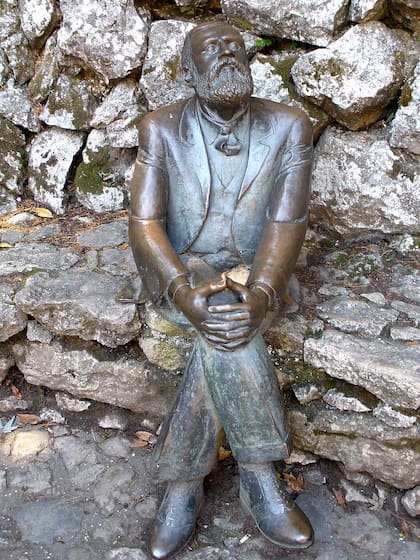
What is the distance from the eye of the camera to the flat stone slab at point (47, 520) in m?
2.87

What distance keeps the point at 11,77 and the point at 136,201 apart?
6.68ft

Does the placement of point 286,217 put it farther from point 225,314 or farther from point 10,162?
point 10,162

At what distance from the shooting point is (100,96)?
4230mm

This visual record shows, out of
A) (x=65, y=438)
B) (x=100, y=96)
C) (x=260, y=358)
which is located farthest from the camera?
(x=100, y=96)

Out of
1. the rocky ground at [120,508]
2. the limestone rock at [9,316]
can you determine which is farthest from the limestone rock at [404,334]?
the limestone rock at [9,316]

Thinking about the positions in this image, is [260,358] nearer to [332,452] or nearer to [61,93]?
[332,452]

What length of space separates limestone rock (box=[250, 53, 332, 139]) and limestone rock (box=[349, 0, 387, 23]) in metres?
0.37

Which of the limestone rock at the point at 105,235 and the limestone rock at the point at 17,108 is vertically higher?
the limestone rock at the point at 17,108

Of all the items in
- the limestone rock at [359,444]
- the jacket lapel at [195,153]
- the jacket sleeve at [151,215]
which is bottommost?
the limestone rock at [359,444]

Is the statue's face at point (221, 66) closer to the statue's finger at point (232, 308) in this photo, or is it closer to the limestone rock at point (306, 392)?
the statue's finger at point (232, 308)

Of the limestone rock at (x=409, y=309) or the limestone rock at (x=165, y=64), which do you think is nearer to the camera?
the limestone rock at (x=409, y=309)

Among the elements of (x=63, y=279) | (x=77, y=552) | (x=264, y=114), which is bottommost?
(x=77, y=552)

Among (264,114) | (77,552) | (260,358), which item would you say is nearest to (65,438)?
(77,552)

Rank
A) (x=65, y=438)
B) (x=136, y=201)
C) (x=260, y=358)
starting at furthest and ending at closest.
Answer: (x=65, y=438) → (x=136, y=201) → (x=260, y=358)
